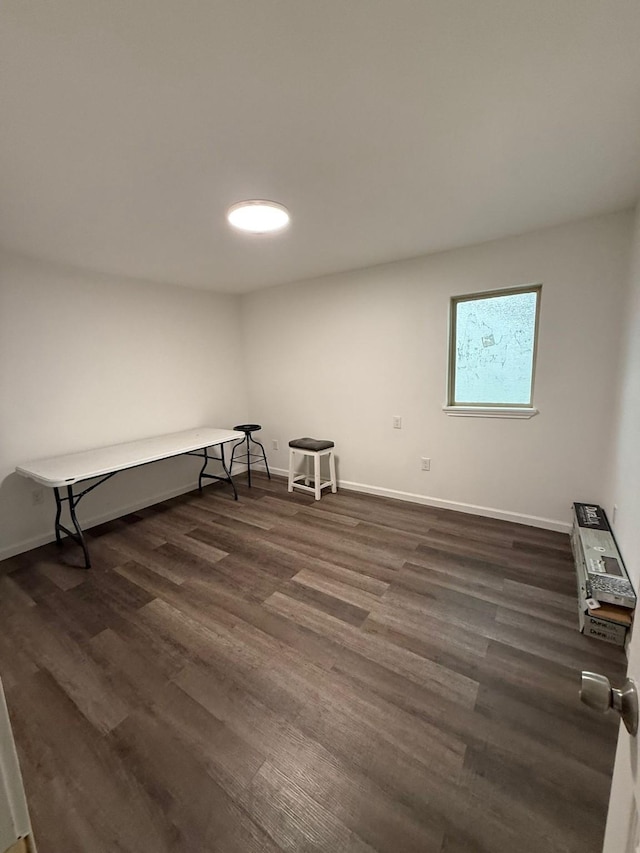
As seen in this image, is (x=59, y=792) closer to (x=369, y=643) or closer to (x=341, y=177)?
(x=369, y=643)

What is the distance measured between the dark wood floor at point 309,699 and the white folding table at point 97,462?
417mm

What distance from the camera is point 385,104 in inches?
49.8

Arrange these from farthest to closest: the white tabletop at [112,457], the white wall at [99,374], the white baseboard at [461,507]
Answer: the white baseboard at [461,507] < the white wall at [99,374] < the white tabletop at [112,457]

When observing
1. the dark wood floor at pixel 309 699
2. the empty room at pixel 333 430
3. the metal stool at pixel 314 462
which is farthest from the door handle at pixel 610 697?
the metal stool at pixel 314 462

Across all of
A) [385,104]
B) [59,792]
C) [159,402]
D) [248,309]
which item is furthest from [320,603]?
[248,309]

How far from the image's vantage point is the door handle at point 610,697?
1.73 ft

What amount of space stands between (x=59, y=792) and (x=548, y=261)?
3.80 metres

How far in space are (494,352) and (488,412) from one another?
51 centimetres

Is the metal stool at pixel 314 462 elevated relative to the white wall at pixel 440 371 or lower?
lower

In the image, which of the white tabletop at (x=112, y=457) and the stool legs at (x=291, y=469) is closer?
the white tabletop at (x=112, y=457)

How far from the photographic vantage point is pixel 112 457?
2.84m

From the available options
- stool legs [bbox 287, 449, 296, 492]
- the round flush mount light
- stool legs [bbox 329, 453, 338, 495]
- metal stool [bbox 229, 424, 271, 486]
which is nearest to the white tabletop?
metal stool [bbox 229, 424, 271, 486]

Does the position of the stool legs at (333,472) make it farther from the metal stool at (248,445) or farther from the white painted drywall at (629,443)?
the white painted drywall at (629,443)

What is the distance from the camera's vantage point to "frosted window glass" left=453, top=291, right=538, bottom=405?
9.00ft
